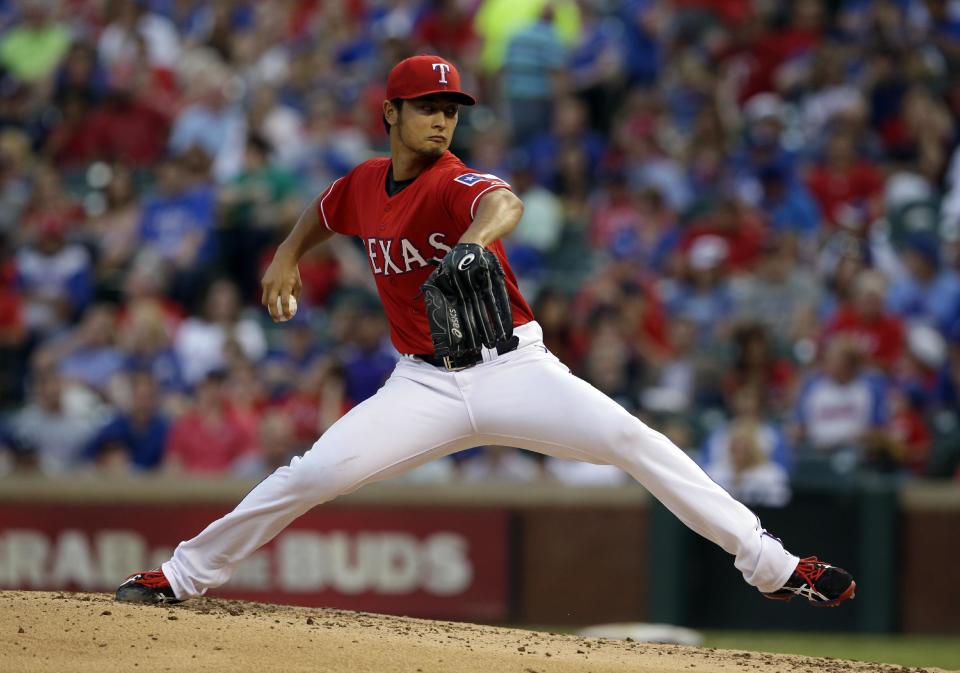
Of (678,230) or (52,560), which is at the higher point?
(678,230)

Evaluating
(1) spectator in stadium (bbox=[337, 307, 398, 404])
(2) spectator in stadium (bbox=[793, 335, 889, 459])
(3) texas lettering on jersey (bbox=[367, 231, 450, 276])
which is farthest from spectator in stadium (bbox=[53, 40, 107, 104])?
(3) texas lettering on jersey (bbox=[367, 231, 450, 276])

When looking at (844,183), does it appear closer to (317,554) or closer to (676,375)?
(676,375)

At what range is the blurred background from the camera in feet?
32.8

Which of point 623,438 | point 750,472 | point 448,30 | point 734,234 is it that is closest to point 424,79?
point 623,438

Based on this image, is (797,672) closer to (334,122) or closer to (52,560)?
(52,560)

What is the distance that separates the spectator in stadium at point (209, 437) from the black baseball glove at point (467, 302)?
18.4ft

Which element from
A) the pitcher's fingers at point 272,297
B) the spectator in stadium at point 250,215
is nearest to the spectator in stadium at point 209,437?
the spectator in stadium at point 250,215

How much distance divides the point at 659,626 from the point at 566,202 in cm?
407

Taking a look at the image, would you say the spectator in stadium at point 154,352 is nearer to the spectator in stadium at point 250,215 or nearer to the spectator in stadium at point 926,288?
the spectator in stadium at point 250,215

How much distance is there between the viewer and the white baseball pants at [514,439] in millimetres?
5434

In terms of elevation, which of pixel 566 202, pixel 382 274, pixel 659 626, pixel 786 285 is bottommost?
pixel 659 626

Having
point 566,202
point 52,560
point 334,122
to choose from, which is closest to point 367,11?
point 334,122

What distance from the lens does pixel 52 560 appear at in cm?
1034

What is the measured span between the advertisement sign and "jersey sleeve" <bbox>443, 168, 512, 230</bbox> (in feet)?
16.1
